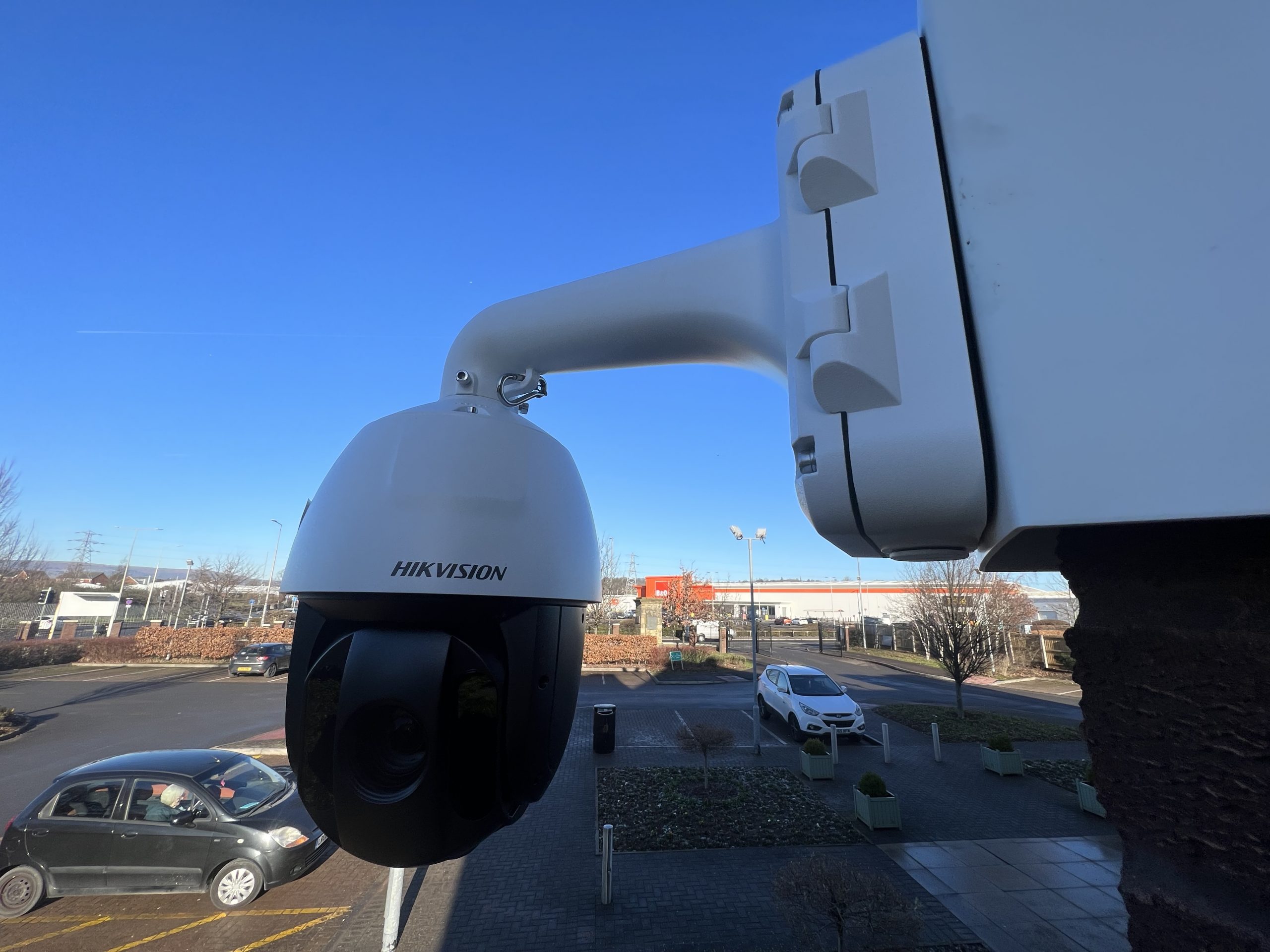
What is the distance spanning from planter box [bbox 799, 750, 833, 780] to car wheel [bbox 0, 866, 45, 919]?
33.0 feet

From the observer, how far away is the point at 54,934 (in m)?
5.38

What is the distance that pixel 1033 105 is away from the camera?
79cm

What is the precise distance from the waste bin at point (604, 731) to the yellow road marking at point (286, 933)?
6286 mm

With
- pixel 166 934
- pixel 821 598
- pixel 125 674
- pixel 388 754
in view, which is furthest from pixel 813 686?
pixel 821 598

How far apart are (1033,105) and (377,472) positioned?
1164 mm

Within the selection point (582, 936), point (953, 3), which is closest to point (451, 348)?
point (953, 3)

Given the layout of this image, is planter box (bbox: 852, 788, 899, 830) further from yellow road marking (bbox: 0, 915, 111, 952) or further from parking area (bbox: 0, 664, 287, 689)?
parking area (bbox: 0, 664, 287, 689)

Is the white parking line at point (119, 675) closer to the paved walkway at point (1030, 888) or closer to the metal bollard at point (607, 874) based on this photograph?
the metal bollard at point (607, 874)

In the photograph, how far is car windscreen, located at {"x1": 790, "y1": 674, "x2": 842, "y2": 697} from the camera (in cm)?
1298

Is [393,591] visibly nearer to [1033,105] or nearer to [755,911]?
[1033,105]

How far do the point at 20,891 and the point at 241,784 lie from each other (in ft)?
6.58

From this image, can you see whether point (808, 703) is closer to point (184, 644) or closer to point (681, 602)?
point (681, 602)

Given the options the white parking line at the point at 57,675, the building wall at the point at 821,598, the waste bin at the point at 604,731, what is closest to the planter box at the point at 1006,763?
the waste bin at the point at 604,731

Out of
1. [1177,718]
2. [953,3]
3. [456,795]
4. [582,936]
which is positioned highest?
[953,3]
